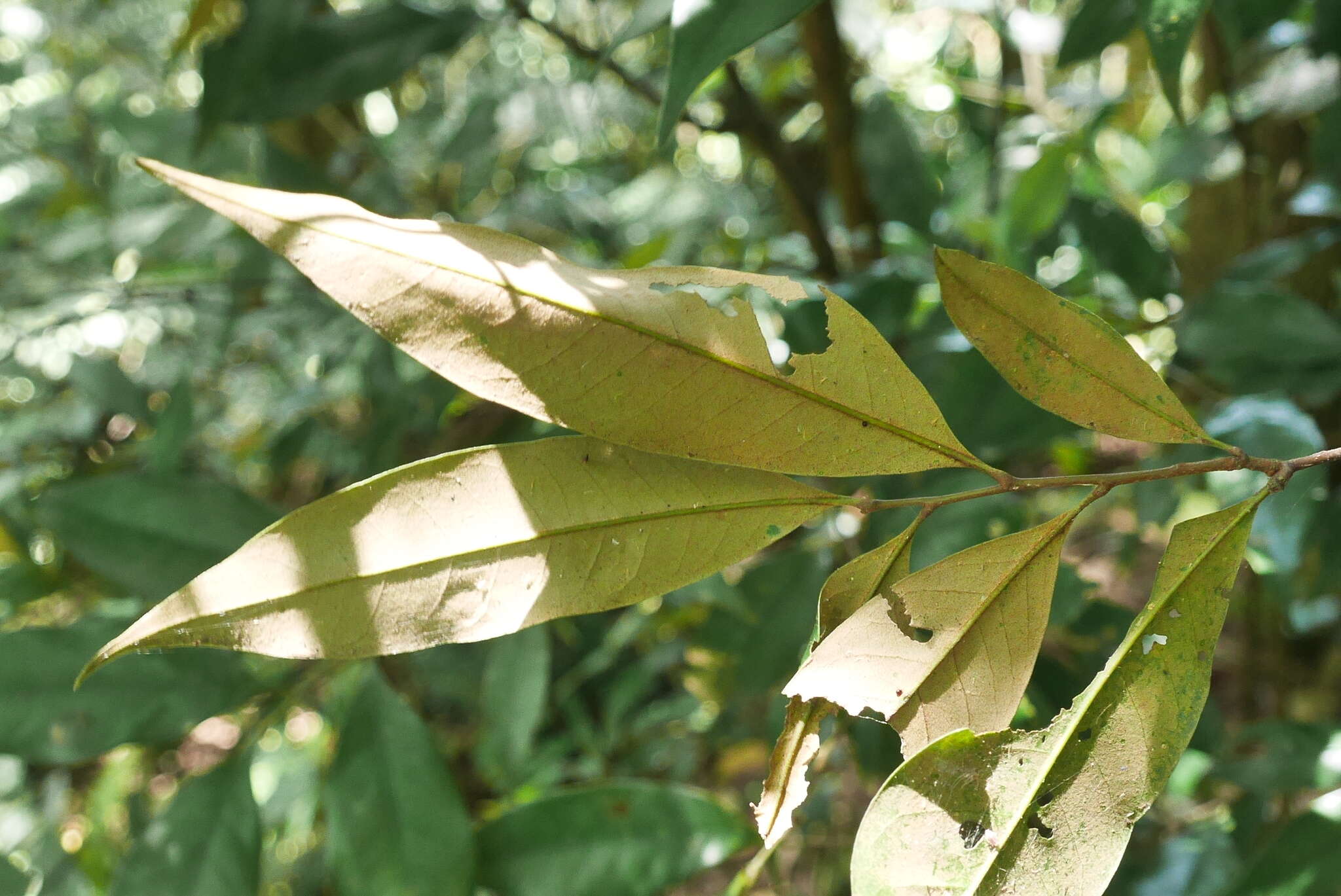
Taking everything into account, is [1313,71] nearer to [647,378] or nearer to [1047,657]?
[1047,657]

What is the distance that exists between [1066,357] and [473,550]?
0.20m

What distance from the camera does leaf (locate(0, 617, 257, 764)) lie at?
0.51m

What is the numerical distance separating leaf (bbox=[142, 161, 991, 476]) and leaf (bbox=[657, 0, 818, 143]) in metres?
0.10

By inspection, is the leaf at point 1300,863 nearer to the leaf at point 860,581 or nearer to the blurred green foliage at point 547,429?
the blurred green foliage at point 547,429

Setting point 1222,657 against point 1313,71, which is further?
point 1222,657

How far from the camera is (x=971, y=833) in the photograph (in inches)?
10.0

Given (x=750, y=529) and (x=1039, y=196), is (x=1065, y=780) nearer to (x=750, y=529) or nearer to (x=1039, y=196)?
(x=750, y=529)

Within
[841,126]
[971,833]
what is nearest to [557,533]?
[971,833]

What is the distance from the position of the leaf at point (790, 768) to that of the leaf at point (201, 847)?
1.17 feet

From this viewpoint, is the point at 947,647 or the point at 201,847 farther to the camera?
the point at 201,847

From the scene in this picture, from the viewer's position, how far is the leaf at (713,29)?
13.1 inches

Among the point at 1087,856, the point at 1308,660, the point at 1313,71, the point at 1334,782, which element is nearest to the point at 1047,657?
the point at 1334,782

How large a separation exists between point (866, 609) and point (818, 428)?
6 cm

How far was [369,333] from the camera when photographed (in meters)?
0.70
